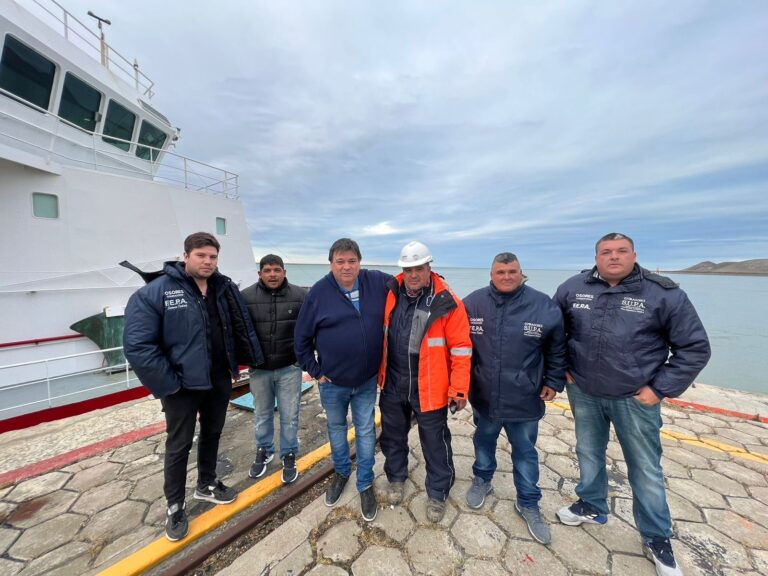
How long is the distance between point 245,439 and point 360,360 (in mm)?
2189

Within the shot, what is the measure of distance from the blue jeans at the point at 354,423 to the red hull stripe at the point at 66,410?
5.17 metres

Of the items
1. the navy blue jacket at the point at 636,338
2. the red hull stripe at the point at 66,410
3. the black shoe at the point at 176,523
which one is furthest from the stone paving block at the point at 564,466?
the red hull stripe at the point at 66,410

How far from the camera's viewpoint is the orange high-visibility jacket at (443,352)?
2348mm

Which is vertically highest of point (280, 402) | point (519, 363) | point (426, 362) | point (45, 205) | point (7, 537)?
point (45, 205)

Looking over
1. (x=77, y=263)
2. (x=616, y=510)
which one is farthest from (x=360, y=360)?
(x=77, y=263)

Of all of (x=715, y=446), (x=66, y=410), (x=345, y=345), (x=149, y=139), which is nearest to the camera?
(x=345, y=345)

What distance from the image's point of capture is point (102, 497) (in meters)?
2.63

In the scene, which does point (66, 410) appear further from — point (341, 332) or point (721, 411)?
point (721, 411)

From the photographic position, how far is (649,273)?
2203 mm

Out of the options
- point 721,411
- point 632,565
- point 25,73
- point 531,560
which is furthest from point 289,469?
point 25,73

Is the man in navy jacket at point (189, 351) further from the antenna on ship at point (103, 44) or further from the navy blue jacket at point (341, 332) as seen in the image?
the antenna on ship at point (103, 44)

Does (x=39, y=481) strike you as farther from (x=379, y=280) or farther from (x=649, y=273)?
(x=649, y=273)

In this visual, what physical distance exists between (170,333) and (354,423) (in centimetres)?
170

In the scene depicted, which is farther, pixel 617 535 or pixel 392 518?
pixel 392 518
